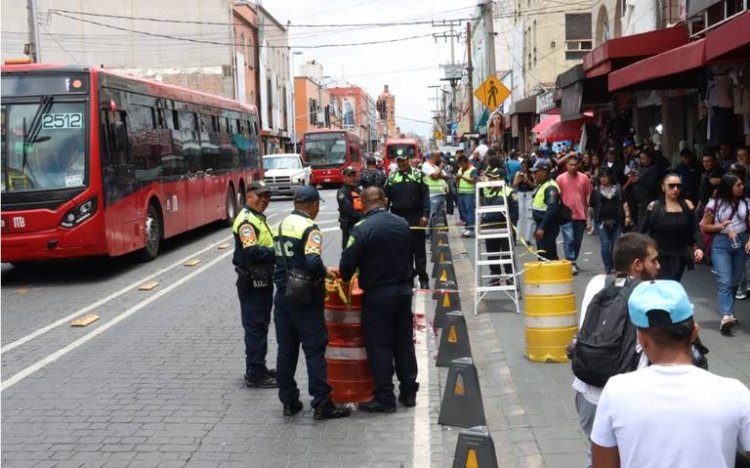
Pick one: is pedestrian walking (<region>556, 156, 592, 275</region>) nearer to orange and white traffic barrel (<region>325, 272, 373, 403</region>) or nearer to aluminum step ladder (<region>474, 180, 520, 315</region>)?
aluminum step ladder (<region>474, 180, 520, 315</region>)

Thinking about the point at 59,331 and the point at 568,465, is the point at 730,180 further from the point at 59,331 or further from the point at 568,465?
the point at 59,331

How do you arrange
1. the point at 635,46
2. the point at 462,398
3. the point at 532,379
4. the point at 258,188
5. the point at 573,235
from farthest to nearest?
the point at 635,46 < the point at 573,235 < the point at 532,379 < the point at 258,188 < the point at 462,398

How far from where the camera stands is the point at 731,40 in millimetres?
9516

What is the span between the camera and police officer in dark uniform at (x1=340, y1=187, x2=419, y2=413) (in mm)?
6676

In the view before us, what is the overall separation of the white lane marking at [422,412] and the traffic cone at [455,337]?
293mm

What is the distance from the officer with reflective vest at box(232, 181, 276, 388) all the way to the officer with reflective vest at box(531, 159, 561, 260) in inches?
192

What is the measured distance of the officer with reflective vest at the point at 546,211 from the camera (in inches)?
459

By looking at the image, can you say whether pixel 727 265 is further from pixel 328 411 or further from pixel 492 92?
pixel 492 92

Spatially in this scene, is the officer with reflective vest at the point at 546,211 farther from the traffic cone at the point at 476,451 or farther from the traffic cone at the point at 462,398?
the traffic cone at the point at 476,451

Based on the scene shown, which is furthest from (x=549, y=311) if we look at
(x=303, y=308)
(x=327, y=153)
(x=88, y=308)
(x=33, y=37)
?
(x=327, y=153)

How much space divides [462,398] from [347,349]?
3.41ft

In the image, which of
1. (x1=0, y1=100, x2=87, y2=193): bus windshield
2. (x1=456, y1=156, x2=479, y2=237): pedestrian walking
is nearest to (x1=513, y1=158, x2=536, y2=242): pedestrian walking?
(x1=456, y1=156, x2=479, y2=237): pedestrian walking

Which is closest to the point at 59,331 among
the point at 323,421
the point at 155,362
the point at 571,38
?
the point at 155,362

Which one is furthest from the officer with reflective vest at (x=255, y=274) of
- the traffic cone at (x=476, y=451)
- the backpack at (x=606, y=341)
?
the backpack at (x=606, y=341)
